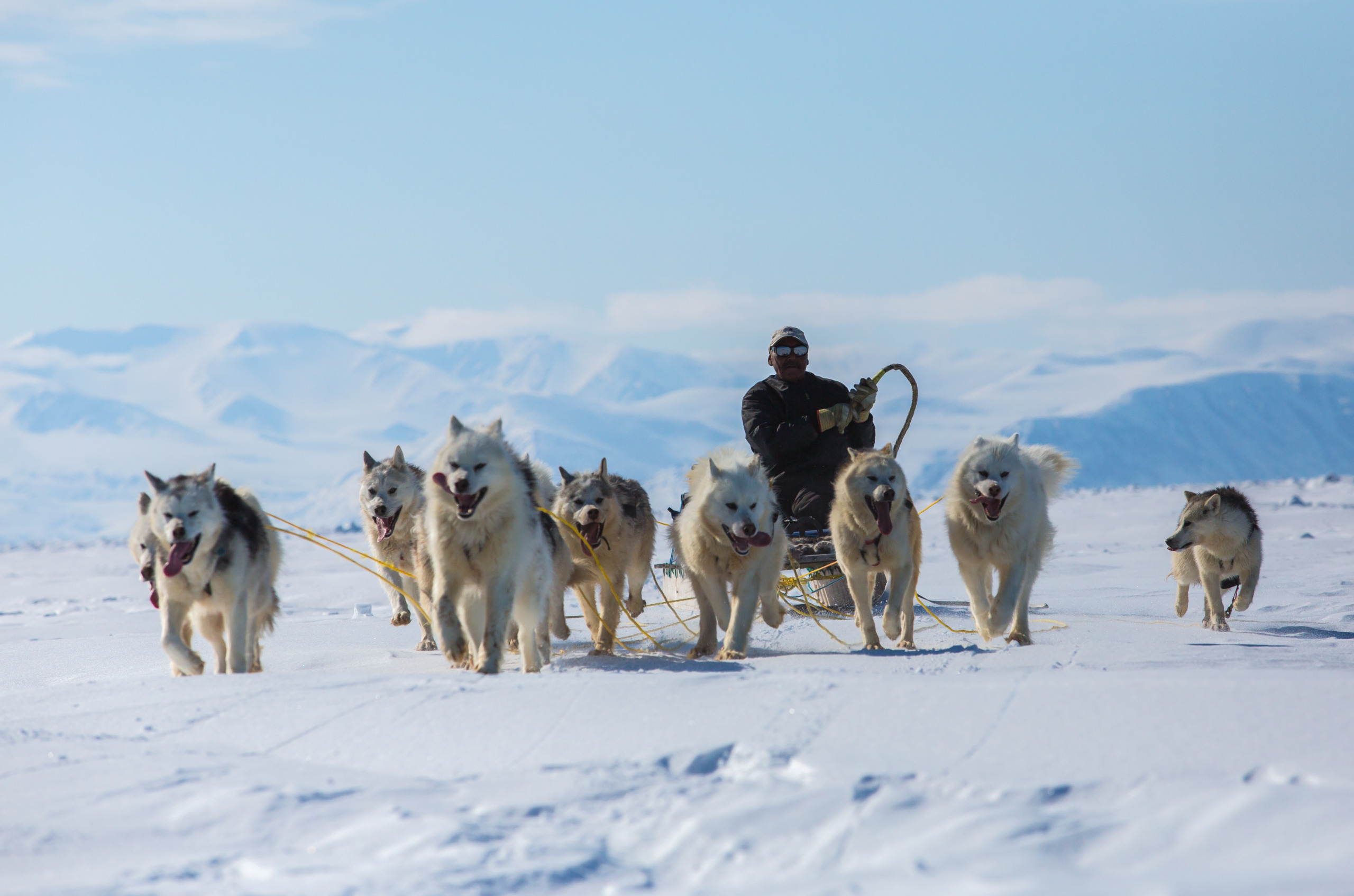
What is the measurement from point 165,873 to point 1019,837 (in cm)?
207

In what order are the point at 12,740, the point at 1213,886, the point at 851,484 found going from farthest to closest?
the point at 851,484, the point at 12,740, the point at 1213,886

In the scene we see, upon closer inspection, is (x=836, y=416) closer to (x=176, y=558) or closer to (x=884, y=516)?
(x=884, y=516)

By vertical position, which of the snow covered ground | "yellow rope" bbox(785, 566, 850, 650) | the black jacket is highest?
the black jacket

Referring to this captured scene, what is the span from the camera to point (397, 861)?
2.86 metres

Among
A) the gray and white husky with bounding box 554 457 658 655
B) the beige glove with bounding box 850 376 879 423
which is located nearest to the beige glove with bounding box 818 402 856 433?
the beige glove with bounding box 850 376 879 423

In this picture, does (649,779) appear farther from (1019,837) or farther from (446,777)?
(1019,837)

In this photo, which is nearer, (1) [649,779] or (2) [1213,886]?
(2) [1213,886]

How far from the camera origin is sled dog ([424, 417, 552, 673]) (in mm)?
5125

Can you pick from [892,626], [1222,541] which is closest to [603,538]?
[892,626]

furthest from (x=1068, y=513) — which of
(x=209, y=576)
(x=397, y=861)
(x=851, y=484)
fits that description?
(x=397, y=861)

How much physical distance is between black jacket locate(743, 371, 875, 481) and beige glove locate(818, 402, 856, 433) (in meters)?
0.09

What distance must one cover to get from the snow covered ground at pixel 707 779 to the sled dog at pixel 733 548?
74 cm

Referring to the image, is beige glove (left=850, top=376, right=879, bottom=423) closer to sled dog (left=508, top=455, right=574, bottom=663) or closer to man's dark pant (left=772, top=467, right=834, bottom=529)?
man's dark pant (left=772, top=467, right=834, bottom=529)

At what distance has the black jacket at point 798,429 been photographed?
303 inches
